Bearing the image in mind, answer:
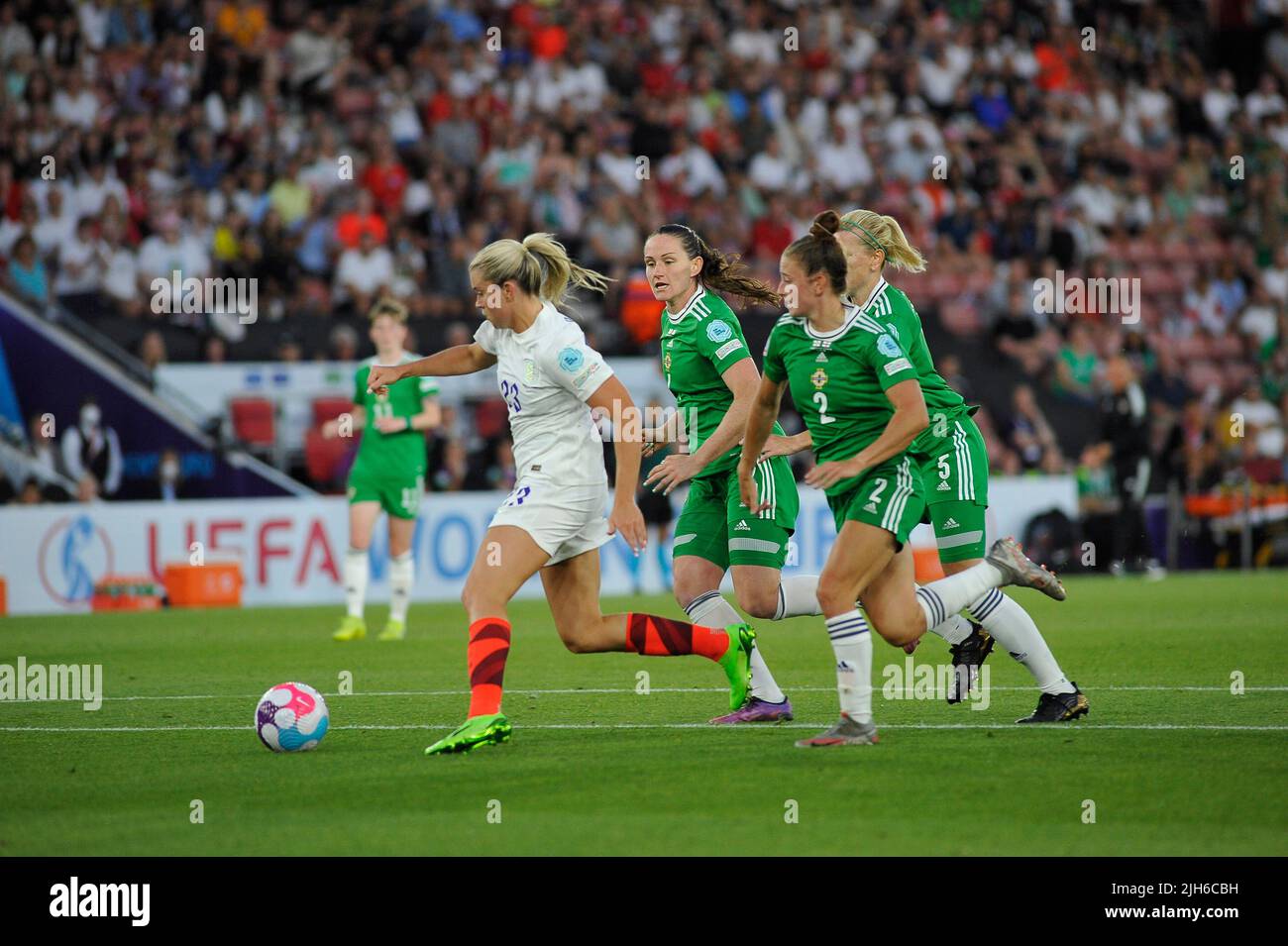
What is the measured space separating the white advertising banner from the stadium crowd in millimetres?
1013

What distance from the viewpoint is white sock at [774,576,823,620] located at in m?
8.82

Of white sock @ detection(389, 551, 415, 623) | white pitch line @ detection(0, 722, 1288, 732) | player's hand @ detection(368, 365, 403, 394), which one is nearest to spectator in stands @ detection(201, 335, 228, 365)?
white sock @ detection(389, 551, 415, 623)

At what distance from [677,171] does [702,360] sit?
15.8m

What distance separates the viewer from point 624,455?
7.77 metres

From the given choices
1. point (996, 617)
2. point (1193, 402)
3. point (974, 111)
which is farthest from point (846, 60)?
point (996, 617)

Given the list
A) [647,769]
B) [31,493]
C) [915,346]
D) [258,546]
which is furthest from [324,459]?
[647,769]

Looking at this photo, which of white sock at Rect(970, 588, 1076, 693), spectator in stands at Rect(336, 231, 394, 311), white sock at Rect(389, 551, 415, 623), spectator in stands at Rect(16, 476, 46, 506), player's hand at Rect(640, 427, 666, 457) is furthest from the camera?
spectator in stands at Rect(336, 231, 394, 311)

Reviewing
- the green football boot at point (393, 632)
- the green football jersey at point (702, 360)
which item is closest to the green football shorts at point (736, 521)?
the green football jersey at point (702, 360)

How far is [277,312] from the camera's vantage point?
67.9 ft

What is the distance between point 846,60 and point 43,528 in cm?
1432

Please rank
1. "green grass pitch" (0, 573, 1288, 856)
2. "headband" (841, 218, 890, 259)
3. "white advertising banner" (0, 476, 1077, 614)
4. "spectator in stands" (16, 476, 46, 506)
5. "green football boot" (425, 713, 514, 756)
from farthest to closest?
"spectator in stands" (16, 476, 46, 506)
"white advertising banner" (0, 476, 1077, 614)
"headband" (841, 218, 890, 259)
"green football boot" (425, 713, 514, 756)
"green grass pitch" (0, 573, 1288, 856)

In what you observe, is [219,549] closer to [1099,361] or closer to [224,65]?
[224,65]

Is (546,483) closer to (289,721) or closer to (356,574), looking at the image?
(289,721)

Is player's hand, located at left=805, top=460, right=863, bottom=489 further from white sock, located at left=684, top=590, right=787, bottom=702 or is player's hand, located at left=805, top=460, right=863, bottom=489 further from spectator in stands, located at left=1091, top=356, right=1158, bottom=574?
spectator in stands, located at left=1091, top=356, right=1158, bottom=574
